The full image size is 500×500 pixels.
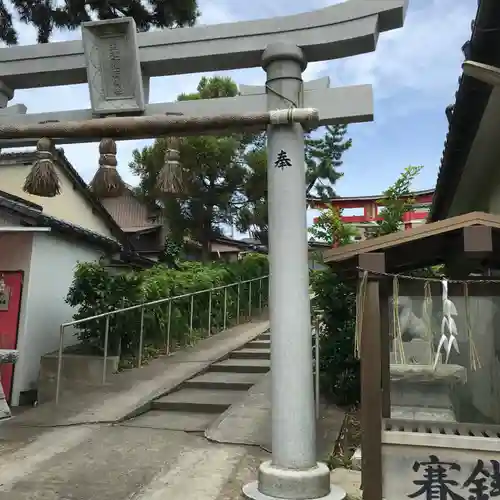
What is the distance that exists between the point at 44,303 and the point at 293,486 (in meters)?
7.15

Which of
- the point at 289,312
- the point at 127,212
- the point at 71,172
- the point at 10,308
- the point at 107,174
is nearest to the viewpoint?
the point at 289,312

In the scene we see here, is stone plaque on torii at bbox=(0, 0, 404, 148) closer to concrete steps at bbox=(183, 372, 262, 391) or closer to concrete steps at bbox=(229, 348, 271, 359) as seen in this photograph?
concrete steps at bbox=(183, 372, 262, 391)

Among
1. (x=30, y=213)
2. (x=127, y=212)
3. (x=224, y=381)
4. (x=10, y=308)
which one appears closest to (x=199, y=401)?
(x=224, y=381)

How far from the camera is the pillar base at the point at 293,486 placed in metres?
4.53

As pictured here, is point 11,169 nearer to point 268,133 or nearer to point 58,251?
point 58,251

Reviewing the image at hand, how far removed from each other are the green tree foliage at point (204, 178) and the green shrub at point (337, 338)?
10234mm

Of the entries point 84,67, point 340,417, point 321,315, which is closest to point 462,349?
point 340,417

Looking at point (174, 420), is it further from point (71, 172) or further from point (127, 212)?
point (127, 212)

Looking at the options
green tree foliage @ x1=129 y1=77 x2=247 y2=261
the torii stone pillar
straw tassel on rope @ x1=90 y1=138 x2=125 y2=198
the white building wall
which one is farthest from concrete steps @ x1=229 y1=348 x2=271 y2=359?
green tree foliage @ x1=129 y1=77 x2=247 y2=261

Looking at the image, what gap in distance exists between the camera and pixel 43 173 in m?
5.46

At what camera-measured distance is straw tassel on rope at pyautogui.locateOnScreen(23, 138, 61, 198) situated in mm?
5426

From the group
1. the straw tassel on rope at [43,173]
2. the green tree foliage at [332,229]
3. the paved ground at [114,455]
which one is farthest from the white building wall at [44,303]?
the green tree foliage at [332,229]

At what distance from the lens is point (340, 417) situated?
289 inches

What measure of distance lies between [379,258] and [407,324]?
1.74 metres
